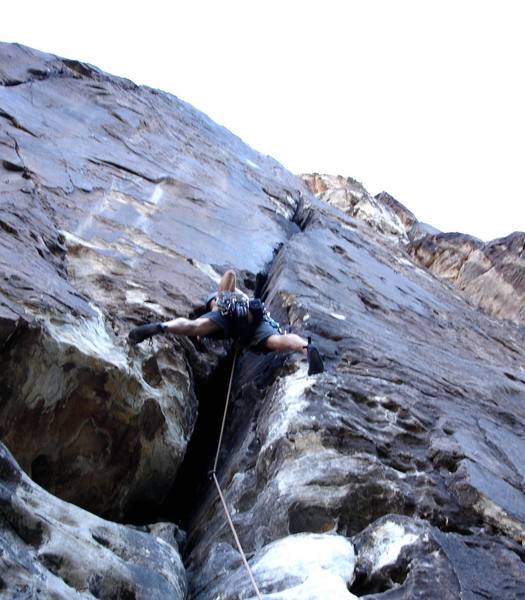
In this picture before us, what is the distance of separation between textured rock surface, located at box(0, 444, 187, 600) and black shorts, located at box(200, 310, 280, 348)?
7.32 ft

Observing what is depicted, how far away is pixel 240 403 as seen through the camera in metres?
5.53

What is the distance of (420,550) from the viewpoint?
3.38 meters

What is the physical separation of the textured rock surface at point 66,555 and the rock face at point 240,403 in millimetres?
28

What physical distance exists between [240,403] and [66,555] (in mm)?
2554

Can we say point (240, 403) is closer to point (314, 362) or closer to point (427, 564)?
point (314, 362)

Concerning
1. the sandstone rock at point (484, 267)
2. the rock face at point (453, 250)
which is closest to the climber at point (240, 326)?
the sandstone rock at point (484, 267)

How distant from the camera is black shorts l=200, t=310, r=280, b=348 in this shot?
18.6ft

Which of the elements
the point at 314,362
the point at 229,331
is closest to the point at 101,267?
the point at 229,331

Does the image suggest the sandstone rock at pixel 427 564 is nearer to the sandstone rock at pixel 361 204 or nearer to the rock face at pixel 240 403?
the rock face at pixel 240 403

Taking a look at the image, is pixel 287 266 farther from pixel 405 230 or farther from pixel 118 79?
pixel 405 230

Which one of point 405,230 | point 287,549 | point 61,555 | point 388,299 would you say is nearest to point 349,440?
point 287,549

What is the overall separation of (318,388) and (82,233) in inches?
107

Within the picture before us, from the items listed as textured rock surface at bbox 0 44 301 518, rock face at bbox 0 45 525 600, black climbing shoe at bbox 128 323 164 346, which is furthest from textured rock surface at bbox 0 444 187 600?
black climbing shoe at bbox 128 323 164 346

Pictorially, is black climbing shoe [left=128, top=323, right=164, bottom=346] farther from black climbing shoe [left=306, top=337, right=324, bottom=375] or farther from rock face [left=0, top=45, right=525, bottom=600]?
black climbing shoe [left=306, top=337, right=324, bottom=375]
